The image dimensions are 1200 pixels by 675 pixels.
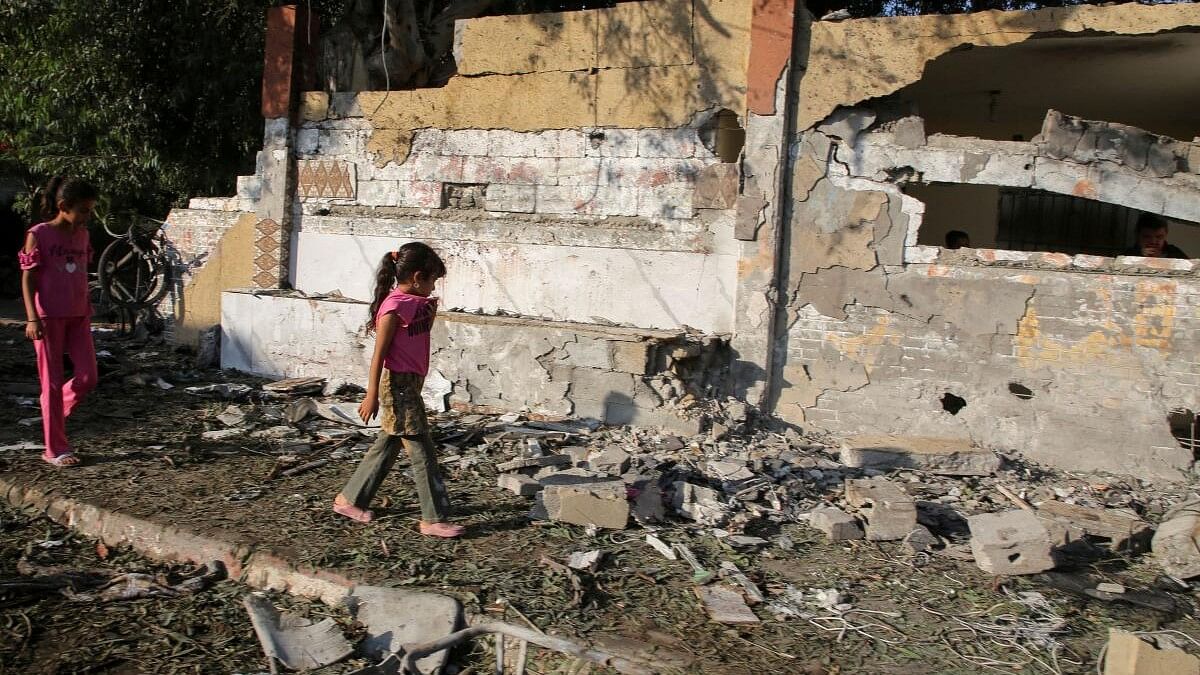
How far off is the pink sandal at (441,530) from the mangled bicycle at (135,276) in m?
7.07

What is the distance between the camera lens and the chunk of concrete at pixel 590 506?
488 centimetres

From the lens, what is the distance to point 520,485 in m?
5.40

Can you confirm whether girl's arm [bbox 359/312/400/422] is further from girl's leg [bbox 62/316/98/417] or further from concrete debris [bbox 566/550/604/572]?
girl's leg [bbox 62/316/98/417]

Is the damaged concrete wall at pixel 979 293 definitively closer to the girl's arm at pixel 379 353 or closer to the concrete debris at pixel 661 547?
the concrete debris at pixel 661 547

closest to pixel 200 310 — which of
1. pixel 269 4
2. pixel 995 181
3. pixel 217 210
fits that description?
pixel 217 210

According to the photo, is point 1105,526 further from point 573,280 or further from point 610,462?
point 573,280

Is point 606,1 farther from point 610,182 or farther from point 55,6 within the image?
point 55,6

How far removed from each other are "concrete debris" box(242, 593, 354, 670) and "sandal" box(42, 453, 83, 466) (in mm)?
2466

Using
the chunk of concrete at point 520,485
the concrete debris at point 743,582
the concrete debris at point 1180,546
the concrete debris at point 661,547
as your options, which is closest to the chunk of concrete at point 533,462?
the chunk of concrete at point 520,485

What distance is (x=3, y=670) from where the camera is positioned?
132 inches

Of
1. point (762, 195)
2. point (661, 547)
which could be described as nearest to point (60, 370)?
point (661, 547)

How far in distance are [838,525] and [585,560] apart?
1560mm

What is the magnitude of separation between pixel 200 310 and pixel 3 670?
7128mm

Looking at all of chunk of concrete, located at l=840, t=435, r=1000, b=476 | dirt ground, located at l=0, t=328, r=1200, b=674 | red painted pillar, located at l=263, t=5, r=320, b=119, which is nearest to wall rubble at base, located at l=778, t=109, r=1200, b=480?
chunk of concrete, located at l=840, t=435, r=1000, b=476
